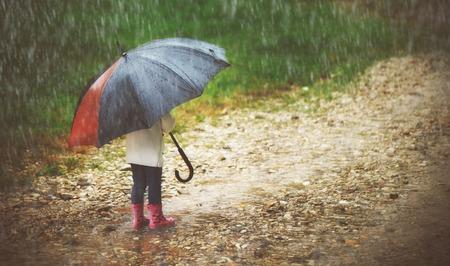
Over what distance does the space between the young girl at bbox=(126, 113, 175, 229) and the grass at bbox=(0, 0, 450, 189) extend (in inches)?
92.2

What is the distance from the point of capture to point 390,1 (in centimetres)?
2072

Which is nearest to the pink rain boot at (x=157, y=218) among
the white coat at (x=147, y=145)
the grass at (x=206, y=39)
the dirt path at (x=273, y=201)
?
the dirt path at (x=273, y=201)

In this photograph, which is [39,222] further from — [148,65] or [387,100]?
[387,100]

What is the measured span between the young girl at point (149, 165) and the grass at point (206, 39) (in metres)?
→ 2.34

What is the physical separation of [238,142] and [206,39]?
23.5 ft

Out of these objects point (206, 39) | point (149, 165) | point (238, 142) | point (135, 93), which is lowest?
point (149, 165)

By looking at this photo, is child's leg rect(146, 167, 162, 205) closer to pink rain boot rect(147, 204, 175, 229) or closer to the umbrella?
pink rain boot rect(147, 204, 175, 229)

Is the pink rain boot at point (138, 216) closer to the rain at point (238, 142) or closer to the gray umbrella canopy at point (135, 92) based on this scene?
the rain at point (238, 142)

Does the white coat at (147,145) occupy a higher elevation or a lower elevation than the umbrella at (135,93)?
lower

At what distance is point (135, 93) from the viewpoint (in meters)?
3.77

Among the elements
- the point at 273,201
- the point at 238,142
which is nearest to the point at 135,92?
the point at 273,201

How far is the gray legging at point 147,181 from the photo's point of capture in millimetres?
4348

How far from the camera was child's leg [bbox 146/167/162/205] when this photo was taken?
4.34 meters

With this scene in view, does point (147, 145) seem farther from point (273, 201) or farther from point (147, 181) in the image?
point (273, 201)
